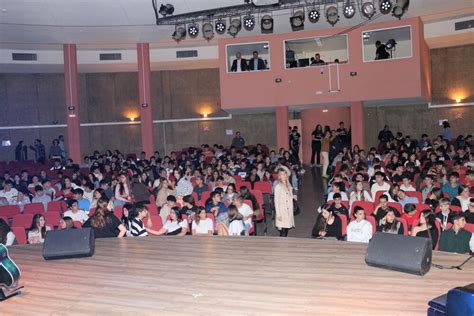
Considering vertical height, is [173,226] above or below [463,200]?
below

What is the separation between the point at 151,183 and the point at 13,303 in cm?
750

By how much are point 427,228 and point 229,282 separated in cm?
285

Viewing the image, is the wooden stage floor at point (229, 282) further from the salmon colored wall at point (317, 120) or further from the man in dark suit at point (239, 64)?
the salmon colored wall at point (317, 120)

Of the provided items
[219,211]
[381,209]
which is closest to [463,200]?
[381,209]

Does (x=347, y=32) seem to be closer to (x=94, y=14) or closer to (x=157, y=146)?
(x=94, y=14)

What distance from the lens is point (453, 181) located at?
9.62 metres

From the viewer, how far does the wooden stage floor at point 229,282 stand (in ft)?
15.9

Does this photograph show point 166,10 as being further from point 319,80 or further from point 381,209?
point 381,209

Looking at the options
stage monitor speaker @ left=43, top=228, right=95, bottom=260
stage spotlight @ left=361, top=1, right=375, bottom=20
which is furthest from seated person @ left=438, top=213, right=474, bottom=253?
stage spotlight @ left=361, top=1, right=375, bottom=20

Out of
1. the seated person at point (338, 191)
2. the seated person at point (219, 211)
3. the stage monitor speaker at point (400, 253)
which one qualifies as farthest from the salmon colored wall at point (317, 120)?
the stage monitor speaker at point (400, 253)

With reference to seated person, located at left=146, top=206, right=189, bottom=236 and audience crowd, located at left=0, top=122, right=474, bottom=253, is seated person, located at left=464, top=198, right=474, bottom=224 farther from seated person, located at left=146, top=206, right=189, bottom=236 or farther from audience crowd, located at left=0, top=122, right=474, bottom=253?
seated person, located at left=146, top=206, right=189, bottom=236

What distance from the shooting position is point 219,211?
8.78 metres

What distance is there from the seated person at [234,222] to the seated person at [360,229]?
1.71 metres

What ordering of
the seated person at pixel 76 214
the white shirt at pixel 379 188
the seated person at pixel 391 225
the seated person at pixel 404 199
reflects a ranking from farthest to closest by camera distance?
the white shirt at pixel 379 188, the seated person at pixel 76 214, the seated person at pixel 404 199, the seated person at pixel 391 225
